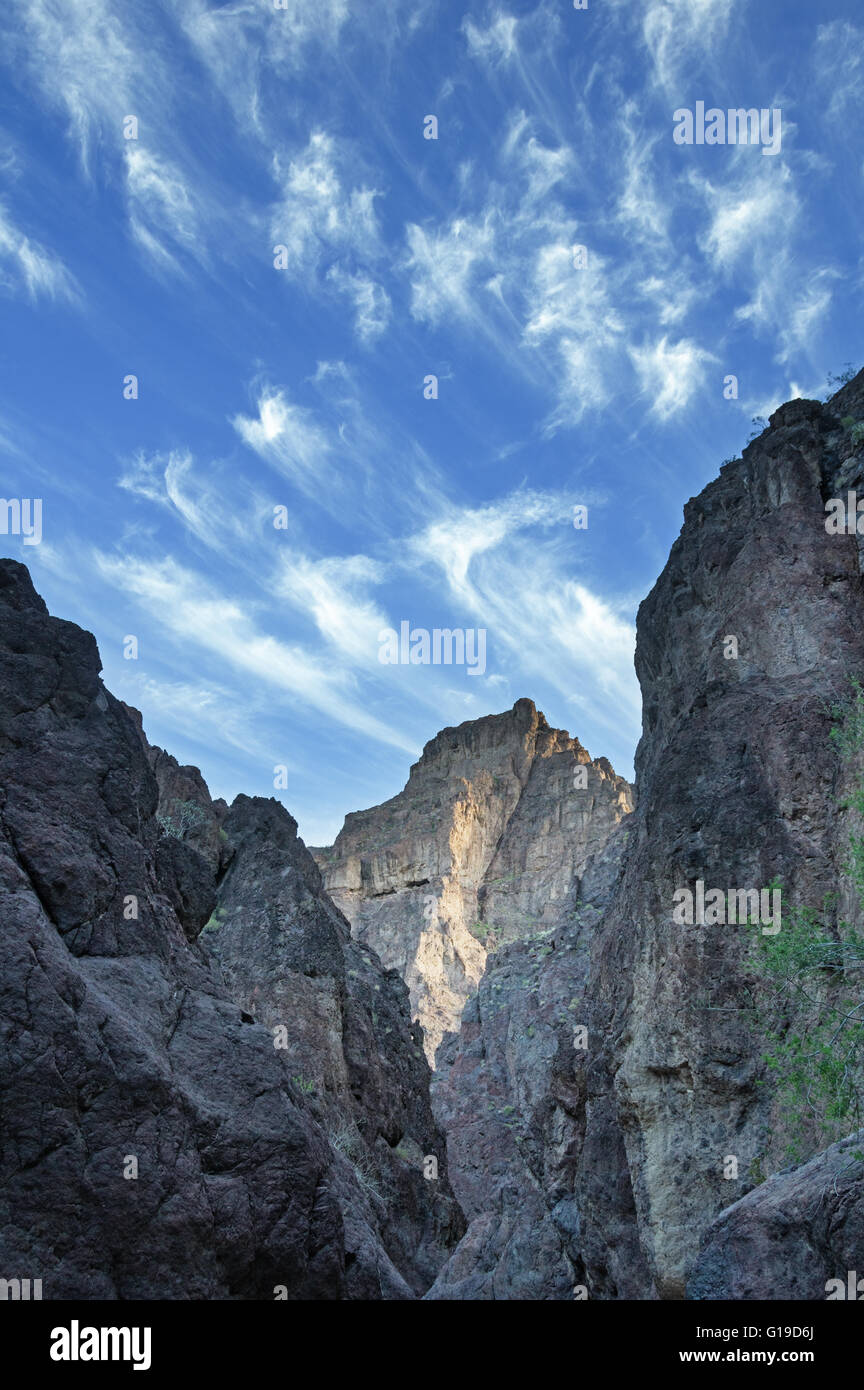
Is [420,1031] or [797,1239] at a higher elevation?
[797,1239]

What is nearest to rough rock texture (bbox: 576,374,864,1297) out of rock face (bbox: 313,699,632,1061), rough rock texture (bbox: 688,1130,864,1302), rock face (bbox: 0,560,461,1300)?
rough rock texture (bbox: 688,1130,864,1302)

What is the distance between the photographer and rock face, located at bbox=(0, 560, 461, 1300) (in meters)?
10.4

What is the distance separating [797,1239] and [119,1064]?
305 inches

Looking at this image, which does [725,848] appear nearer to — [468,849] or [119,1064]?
[119,1064]

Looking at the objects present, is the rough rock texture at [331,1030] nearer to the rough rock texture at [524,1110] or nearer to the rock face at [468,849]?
the rough rock texture at [524,1110]

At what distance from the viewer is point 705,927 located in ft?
62.8

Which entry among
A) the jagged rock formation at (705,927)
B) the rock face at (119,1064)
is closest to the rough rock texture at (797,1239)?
the jagged rock formation at (705,927)

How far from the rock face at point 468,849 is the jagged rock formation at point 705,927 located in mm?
62353

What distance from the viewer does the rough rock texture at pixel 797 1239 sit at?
9094mm

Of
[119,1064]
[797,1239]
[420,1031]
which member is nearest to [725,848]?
[797,1239]

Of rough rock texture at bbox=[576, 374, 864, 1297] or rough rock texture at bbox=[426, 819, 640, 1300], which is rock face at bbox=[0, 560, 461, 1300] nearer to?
rough rock texture at bbox=[576, 374, 864, 1297]

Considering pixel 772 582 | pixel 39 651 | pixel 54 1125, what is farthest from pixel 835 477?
pixel 54 1125

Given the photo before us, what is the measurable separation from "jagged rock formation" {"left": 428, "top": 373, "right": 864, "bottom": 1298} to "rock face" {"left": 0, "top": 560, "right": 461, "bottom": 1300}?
5469mm
